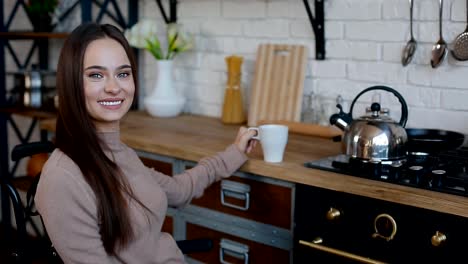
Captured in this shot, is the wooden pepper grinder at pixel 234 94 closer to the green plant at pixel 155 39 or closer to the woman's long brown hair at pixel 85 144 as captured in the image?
the green plant at pixel 155 39

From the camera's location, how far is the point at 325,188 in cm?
187

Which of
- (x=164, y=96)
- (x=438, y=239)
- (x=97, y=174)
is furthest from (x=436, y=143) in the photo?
(x=164, y=96)

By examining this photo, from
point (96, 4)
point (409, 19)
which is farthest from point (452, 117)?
point (96, 4)

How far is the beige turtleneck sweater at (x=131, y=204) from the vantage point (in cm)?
154

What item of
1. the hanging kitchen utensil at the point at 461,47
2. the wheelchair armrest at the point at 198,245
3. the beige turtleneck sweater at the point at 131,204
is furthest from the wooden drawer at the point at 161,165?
the hanging kitchen utensil at the point at 461,47

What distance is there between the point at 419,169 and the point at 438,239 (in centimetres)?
25

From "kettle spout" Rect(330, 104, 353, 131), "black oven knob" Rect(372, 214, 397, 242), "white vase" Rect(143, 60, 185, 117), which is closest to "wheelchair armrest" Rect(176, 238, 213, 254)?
"black oven knob" Rect(372, 214, 397, 242)

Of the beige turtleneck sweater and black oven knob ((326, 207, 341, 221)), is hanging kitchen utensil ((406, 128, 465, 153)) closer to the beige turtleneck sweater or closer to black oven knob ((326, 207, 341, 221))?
black oven knob ((326, 207, 341, 221))

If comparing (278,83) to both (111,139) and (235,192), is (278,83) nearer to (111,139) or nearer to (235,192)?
(235,192)

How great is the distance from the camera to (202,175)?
207 centimetres

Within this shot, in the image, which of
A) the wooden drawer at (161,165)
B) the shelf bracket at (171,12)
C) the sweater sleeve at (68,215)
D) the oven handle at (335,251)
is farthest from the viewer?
the shelf bracket at (171,12)

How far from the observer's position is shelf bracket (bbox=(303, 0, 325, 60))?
2516 mm

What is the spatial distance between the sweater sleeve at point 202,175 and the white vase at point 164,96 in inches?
34.9

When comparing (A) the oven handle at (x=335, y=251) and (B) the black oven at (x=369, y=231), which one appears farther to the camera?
(A) the oven handle at (x=335, y=251)
